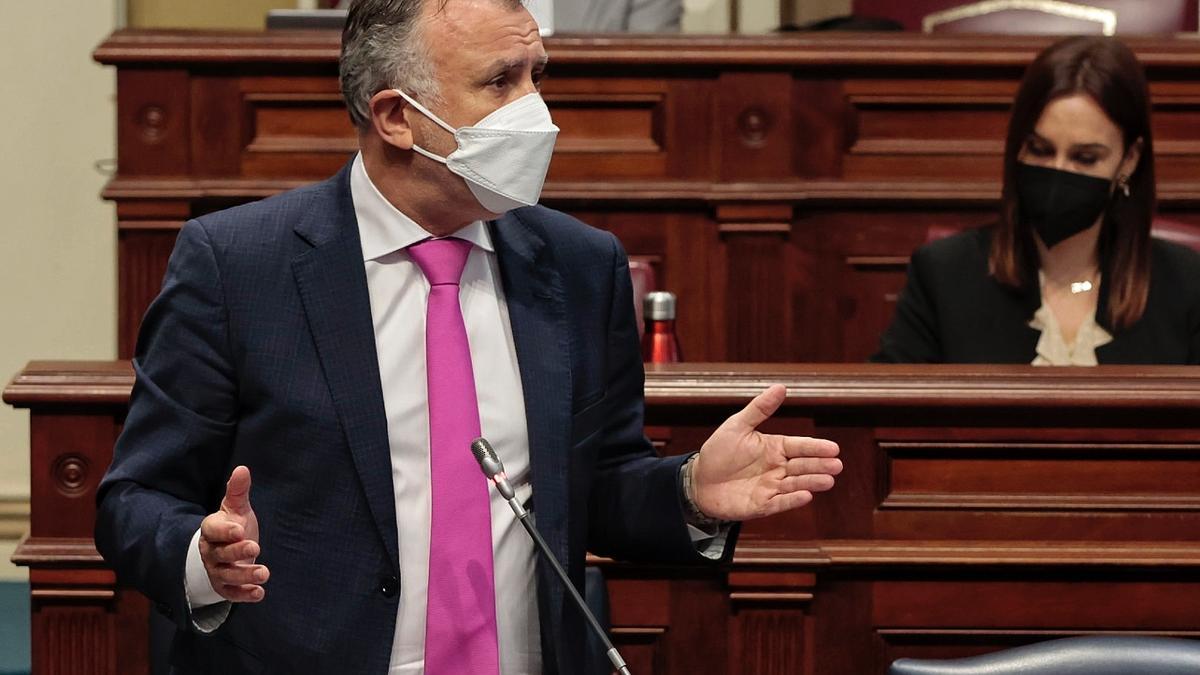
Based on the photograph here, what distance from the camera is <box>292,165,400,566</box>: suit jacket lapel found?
106 cm

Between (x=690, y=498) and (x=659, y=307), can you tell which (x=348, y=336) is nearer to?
(x=690, y=498)

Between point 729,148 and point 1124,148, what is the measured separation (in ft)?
1.76

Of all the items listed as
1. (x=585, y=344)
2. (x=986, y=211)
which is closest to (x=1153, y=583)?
(x=585, y=344)

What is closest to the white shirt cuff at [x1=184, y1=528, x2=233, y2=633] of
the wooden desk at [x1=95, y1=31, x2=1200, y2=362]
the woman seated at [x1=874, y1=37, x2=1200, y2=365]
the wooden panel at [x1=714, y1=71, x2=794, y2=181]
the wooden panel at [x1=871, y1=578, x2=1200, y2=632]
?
the wooden panel at [x1=871, y1=578, x2=1200, y2=632]

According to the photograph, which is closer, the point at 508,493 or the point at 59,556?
the point at 508,493

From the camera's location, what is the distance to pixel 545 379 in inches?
44.2

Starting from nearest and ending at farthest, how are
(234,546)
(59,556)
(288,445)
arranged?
(234,546), (288,445), (59,556)

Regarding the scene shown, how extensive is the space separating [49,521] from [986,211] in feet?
4.80

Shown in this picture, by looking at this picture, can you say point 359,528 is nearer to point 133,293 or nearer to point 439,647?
point 439,647

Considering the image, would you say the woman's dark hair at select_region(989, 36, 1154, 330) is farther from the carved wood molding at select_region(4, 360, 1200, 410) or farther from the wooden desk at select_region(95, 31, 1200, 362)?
the carved wood molding at select_region(4, 360, 1200, 410)

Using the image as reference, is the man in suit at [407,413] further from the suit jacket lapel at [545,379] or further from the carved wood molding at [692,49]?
the carved wood molding at [692,49]

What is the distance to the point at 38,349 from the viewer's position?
3.12 m

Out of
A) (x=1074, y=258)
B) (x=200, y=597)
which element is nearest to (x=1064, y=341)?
(x=1074, y=258)

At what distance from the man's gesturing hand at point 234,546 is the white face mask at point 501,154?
0.27 meters
